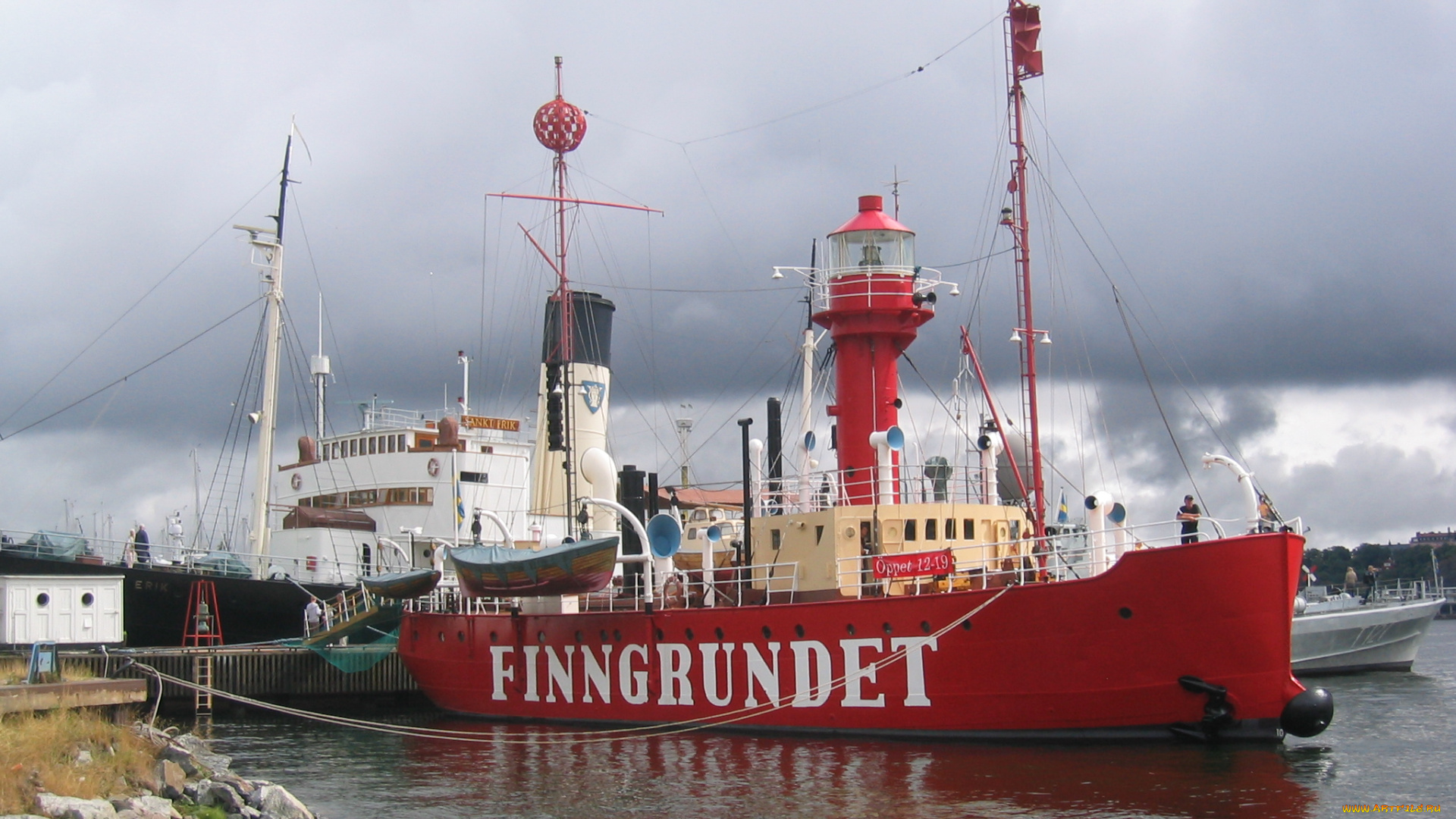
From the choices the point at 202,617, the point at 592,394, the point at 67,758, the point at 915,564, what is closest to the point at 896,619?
the point at 915,564

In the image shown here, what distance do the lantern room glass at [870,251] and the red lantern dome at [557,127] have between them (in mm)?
13763

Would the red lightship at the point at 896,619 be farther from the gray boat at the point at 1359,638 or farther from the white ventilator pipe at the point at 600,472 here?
the gray boat at the point at 1359,638

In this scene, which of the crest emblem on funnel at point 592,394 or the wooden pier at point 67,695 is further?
the crest emblem on funnel at point 592,394

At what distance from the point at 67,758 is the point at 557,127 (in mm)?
25467

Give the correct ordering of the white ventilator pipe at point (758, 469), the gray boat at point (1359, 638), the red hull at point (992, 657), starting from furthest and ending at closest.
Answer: the gray boat at point (1359, 638) → the white ventilator pipe at point (758, 469) → the red hull at point (992, 657)

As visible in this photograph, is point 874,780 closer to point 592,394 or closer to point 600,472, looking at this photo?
point 600,472

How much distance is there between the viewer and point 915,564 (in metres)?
20.6

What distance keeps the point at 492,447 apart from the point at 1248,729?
106 ft

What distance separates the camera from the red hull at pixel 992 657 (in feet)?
59.4

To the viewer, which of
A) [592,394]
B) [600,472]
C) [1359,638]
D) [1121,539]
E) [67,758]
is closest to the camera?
[67,758]

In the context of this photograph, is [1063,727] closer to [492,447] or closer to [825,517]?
[825,517]

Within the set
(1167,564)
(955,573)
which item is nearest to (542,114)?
(955,573)

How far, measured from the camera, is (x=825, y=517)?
74.4 ft

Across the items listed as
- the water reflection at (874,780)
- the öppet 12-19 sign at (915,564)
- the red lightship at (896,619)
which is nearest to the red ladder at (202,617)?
the red lightship at (896,619)
